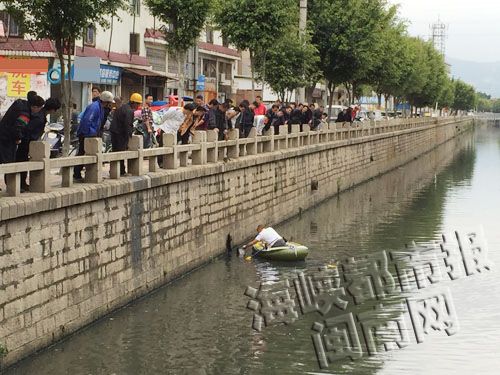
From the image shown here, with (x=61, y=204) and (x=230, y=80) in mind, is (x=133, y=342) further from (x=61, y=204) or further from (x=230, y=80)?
(x=230, y=80)

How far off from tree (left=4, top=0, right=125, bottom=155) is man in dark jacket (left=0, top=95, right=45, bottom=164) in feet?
16.2

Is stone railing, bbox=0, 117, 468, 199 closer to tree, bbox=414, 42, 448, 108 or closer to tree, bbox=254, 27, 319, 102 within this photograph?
tree, bbox=254, 27, 319, 102

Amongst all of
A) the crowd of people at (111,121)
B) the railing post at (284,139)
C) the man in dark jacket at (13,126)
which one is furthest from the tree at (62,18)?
the railing post at (284,139)

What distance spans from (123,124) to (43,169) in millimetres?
4788

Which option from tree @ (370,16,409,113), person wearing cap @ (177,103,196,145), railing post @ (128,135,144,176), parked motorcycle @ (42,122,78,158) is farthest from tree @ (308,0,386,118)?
railing post @ (128,135,144,176)

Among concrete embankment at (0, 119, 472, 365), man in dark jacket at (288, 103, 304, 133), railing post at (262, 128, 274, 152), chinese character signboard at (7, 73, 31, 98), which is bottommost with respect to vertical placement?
concrete embankment at (0, 119, 472, 365)

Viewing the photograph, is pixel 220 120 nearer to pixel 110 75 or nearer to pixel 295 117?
pixel 295 117

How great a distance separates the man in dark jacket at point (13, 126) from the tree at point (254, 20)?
2457 centimetres

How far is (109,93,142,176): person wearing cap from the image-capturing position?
20625 mm

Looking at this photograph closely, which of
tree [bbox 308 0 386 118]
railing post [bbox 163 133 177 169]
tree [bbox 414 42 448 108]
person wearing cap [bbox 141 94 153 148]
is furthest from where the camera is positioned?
tree [bbox 414 42 448 108]

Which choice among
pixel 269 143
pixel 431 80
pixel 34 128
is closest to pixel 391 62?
pixel 269 143

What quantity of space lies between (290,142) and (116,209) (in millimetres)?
17093

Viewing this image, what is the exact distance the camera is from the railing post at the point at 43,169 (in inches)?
630

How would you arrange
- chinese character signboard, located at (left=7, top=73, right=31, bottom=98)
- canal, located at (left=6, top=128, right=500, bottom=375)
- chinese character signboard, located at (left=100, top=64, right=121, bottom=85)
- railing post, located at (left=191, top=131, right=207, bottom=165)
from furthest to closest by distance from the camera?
1. chinese character signboard, located at (left=100, top=64, right=121, bottom=85)
2. chinese character signboard, located at (left=7, top=73, right=31, bottom=98)
3. railing post, located at (left=191, top=131, right=207, bottom=165)
4. canal, located at (left=6, top=128, right=500, bottom=375)
